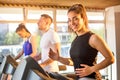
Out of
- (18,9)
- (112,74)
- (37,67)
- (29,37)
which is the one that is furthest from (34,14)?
(37,67)

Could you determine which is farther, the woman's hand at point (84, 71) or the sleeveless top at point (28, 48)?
the sleeveless top at point (28, 48)

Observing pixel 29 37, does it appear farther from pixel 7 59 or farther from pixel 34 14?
pixel 34 14

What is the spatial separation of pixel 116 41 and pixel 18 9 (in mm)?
3048

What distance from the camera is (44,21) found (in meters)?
2.61

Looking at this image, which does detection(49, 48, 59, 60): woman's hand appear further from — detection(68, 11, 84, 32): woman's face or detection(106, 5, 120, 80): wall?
detection(106, 5, 120, 80): wall

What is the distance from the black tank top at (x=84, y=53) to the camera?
5.50 ft

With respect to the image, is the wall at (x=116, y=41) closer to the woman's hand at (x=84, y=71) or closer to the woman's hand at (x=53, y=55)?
the woman's hand at (x=53, y=55)

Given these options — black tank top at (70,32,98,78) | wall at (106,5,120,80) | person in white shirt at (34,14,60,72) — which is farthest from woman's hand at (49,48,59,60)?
wall at (106,5,120,80)

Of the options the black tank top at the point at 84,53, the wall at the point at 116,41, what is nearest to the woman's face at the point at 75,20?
the black tank top at the point at 84,53

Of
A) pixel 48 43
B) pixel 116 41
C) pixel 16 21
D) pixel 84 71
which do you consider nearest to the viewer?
pixel 84 71

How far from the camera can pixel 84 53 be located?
1681 millimetres

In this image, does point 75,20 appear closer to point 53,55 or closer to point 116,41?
point 53,55

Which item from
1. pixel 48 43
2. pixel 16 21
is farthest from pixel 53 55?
pixel 16 21

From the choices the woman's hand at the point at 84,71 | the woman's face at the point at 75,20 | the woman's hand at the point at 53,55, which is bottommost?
the woman's hand at the point at 84,71
